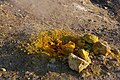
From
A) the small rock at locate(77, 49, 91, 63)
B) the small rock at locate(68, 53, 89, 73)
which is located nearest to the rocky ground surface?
the small rock at locate(68, 53, 89, 73)

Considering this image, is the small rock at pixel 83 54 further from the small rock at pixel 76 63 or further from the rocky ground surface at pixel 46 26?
the rocky ground surface at pixel 46 26

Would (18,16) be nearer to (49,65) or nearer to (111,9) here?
(49,65)

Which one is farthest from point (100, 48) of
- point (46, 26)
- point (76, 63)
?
point (46, 26)

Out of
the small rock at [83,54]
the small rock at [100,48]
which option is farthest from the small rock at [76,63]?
the small rock at [100,48]

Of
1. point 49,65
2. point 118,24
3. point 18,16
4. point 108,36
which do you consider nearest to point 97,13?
point 118,24

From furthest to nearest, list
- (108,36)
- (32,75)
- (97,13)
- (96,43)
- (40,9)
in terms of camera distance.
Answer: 1. (97,13)
2. (40,9)
3. (108,36)
4. (96,43)
5. (32,75)

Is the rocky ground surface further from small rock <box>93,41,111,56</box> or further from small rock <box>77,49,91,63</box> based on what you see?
small rock <box>77,49,91,63</box>
